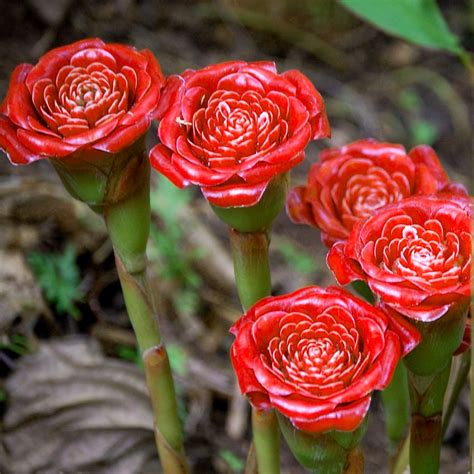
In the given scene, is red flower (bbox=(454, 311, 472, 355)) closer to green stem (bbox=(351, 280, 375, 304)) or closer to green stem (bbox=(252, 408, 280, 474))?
green stem (bbox=(351, 280, 375, 304))

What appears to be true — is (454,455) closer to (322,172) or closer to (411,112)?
(322,172)

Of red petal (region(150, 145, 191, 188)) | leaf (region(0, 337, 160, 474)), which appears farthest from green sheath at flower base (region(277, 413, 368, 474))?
leaf (region(0, 337, 160, 474))

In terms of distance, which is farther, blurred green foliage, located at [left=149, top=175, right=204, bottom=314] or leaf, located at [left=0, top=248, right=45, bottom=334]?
blurred green foliage, located at [left=149, top=175, right=204, bottom=314]

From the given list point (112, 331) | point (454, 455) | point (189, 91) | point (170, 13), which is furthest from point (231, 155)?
point (170, 13)

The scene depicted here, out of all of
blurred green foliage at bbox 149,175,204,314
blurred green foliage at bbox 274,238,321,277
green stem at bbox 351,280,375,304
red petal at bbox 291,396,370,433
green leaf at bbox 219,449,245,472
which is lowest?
blurred green foliage at bbox 274,238,321,277

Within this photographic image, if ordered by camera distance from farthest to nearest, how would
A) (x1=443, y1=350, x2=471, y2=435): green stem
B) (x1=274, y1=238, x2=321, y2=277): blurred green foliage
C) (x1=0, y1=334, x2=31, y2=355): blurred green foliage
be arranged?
1. (x1=274, y1=238, x2=321, y2=277): blurred green foliage
2. (x1=0, y1=334, x2=31, y2=355): blurred green foliage
3. (x1=443, y1=350, x2=471, y2=435): green stem

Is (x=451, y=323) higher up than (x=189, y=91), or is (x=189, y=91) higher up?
(x=189, y=91)
